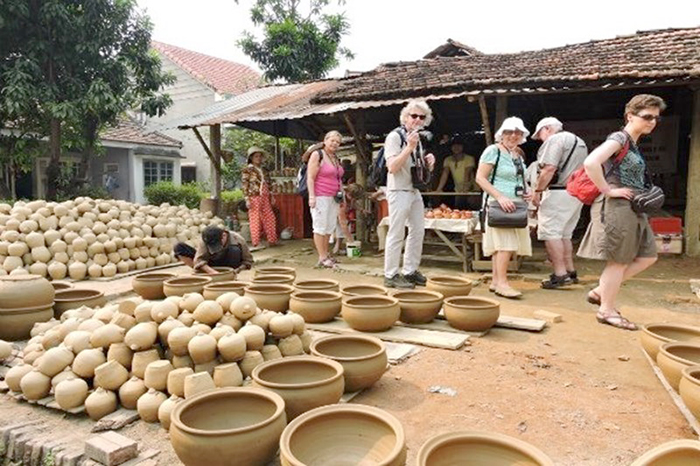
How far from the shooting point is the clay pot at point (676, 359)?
2445 millimetres

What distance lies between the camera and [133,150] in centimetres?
1766

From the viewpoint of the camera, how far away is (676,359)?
2473mm

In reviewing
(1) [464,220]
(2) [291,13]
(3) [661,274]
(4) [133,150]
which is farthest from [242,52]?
(3) [661,274]

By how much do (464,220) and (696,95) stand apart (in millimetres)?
4090

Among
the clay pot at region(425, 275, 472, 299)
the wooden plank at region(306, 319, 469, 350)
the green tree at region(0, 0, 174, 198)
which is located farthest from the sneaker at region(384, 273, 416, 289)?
the green tree at region(0, 0, 174, 198)

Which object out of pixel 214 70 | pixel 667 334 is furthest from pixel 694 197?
pixel 214 70

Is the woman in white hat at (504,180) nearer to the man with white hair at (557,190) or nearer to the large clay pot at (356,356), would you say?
the man with white hair at (557,190)

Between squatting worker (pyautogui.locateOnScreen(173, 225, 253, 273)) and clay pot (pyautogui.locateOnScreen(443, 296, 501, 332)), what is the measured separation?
2397 mm

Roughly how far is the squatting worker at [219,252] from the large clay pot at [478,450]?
3.56 meters

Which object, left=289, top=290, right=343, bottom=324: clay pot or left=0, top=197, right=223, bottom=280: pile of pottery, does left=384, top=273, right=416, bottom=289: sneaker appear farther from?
left=0, top=197, right=223, bottom=280: pile of pottery

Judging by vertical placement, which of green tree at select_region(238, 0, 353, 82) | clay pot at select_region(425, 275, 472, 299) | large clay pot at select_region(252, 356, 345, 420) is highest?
green tree at select_region(238, 0, 353, 82)

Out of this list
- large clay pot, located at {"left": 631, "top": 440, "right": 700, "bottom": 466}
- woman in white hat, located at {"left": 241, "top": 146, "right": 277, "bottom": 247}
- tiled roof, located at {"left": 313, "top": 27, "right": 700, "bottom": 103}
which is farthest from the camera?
woman in white hat, located at {"left": 241, "top": 146, "right": 277, "bottom": 247}

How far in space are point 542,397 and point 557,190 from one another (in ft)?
10.4

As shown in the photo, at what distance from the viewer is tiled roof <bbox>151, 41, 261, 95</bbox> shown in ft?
73.0
